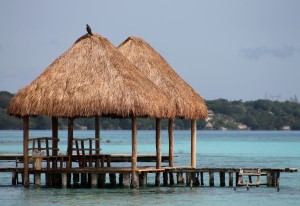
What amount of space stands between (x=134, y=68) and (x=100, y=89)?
2145 millimetres

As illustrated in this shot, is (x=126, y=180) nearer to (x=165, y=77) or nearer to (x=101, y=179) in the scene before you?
(x=101, y=179)

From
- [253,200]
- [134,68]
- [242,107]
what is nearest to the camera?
[253,200]

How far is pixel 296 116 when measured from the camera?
7077 inches

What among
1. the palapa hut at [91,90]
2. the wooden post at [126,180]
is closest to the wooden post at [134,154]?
the palapa hut at [91,90]

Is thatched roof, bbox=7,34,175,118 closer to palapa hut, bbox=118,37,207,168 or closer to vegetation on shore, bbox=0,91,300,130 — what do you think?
palapa hut, bbox=118,37,207,168

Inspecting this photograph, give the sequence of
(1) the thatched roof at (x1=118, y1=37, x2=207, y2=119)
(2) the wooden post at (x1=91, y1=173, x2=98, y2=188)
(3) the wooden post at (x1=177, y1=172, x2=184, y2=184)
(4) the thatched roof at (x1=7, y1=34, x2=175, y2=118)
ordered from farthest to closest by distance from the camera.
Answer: (3) the wooden post at (x1=177, y1=172, x2=184, y2=184) < (1) the thatched roof at (x1=118, y1=37, x2=207, y2=119) < (2) the wooden post at (x1=91, y1=173, x2=98, y2=188) < (4) the thatched roof at (x1=7, y1=34, x2=175, y2=118)

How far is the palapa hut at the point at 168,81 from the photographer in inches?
1470

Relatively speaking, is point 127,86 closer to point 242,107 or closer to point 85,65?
point 85,65

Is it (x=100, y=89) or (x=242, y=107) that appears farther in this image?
(x=242, y=107)

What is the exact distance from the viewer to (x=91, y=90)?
34.8m

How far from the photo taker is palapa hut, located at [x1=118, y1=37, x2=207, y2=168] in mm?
37344

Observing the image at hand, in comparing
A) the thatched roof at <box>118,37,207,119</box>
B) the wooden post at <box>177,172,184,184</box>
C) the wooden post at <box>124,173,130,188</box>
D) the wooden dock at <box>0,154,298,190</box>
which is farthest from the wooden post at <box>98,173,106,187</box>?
the thatched roof at <box>118,37,207,119</box>

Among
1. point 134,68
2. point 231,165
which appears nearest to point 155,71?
point 134,68

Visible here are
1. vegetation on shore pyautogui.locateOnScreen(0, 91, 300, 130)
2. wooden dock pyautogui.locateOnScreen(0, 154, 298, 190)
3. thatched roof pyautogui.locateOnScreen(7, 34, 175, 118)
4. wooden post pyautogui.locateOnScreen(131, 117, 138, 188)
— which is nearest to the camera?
thatched roof pyautogui.locateOnScreen(7, 34, 175, 118)
